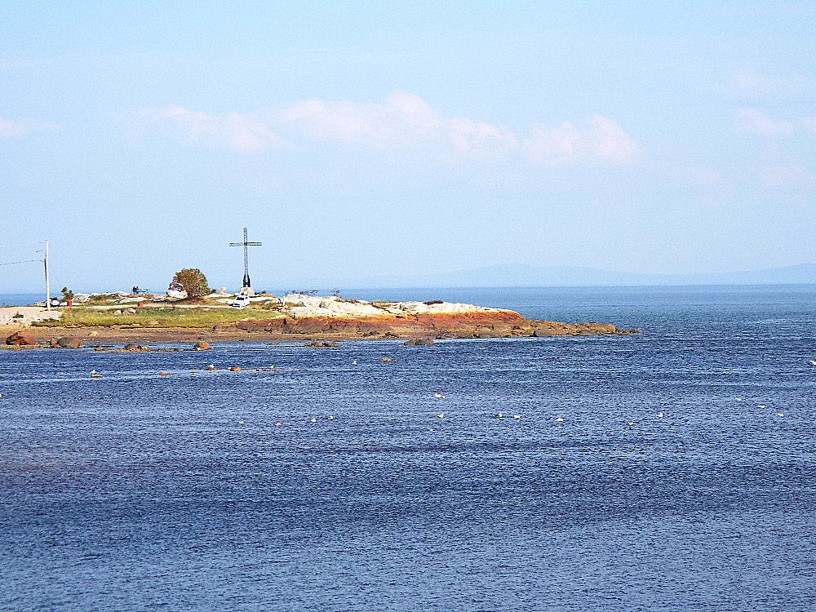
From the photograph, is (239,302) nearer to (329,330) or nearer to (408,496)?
(329,330)

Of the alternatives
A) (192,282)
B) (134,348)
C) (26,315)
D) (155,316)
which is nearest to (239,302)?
(192,282)

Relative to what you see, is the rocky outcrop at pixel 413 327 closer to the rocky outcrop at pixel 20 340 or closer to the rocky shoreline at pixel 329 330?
the rocky shoreline at pixel 329 330

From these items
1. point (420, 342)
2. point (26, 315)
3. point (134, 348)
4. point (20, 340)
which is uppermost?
point (26, 315)

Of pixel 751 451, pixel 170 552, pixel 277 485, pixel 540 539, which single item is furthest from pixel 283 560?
pixel 751 451

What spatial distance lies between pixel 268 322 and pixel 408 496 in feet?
329

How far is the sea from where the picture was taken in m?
26.2

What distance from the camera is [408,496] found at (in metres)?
35.9

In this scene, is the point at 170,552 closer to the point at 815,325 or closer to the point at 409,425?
the point at 409,425

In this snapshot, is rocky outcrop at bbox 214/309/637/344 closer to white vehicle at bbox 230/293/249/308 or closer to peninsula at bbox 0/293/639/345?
peninsula at bbox 0/293/639/345

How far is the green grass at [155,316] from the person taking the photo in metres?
130

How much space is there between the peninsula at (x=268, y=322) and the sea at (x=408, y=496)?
50972 millimetres

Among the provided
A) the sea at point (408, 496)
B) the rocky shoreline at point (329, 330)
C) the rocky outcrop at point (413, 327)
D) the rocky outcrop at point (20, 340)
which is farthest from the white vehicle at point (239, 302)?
the sea at point (408, 496)

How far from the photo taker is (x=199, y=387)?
7338 centimetres

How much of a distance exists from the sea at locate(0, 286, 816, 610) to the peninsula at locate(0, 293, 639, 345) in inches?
2007
